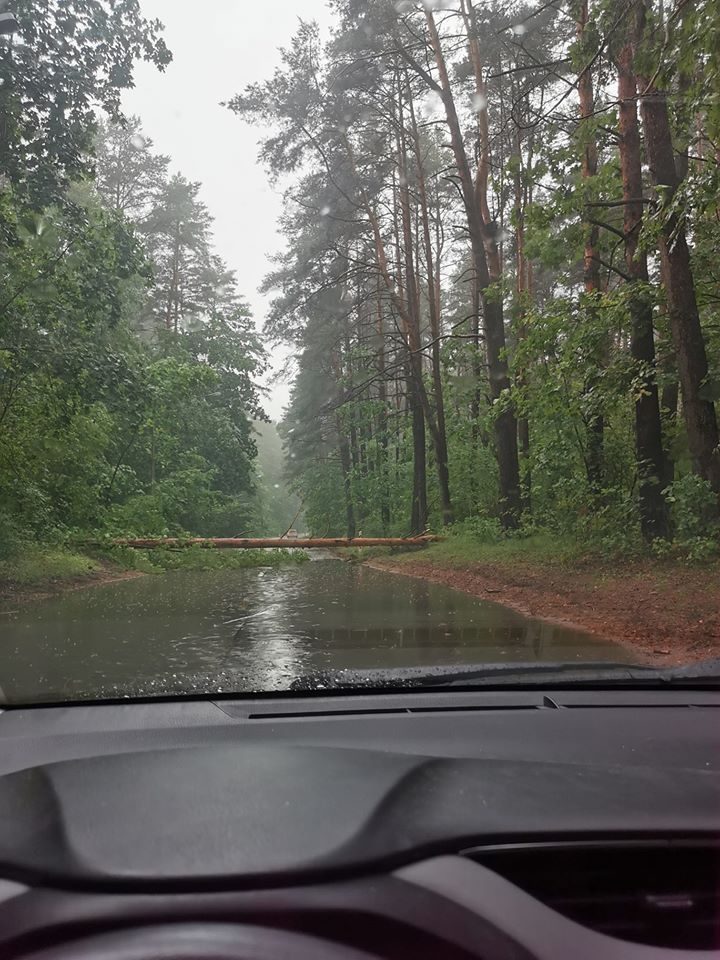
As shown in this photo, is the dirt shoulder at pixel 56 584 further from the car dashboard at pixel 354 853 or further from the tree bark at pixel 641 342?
the tree bark at pixel 641 342

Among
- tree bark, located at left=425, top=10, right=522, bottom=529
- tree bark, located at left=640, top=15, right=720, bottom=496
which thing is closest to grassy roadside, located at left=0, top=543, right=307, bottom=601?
tree bark, located at left=425, top=10, right=522, bottom=529

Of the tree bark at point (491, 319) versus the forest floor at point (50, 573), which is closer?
the forest floor at point (50, 573)

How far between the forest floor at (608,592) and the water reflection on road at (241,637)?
2.02 ft

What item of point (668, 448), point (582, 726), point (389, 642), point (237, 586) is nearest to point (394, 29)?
point (668, 448)

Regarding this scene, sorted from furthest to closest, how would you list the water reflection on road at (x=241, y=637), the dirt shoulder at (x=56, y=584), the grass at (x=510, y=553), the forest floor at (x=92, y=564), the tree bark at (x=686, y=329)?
1. the grass at (x=510, y=553)
2. the forest floor at (x=92, y=564)
3. the tree bark at (x=686, y=329)
4. the dirt shoulder at (x=56, y=584)
5. the water reflection on road at (x=241, y=637)

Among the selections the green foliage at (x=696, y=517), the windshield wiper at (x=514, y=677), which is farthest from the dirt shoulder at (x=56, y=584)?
the green foliage at (x=696, y=517)

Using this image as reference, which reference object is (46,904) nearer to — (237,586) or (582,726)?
(582,726)

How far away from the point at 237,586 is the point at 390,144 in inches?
646

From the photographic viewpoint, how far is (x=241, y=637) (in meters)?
8.30

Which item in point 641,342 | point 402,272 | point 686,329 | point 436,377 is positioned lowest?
point 686,329

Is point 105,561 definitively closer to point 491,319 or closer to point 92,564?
point 92,564

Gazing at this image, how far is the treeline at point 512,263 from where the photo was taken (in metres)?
12.2

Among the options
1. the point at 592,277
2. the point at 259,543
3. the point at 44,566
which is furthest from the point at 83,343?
the point at 592,277

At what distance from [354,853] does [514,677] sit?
2200mm
